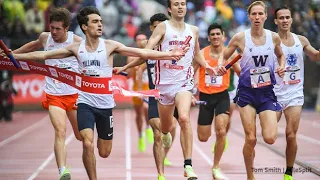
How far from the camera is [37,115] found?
33188 millimetres

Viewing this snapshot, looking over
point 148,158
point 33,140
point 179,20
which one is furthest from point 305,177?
point 33,140

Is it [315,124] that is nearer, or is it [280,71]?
[280,71]

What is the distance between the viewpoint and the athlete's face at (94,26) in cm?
1280

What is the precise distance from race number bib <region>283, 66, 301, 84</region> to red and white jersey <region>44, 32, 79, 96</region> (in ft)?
10.9

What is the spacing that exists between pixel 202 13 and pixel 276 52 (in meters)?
20.7

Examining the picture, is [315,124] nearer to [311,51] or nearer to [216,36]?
[216,36]

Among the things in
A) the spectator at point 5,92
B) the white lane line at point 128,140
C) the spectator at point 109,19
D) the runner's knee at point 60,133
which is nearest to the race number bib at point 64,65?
the runner's knee at point 60,133

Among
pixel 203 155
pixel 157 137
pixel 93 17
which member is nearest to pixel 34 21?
pixel 203 155

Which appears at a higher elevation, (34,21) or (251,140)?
(34,21)

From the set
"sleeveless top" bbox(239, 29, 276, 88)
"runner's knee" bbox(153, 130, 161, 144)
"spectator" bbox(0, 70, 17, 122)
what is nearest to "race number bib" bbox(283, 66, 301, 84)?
"sleeveless top" bbox(239, 29, 276, 88)

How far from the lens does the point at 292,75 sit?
14742mm

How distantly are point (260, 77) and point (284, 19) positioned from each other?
1406 millimetres

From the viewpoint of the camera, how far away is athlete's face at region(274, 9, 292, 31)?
14.5m

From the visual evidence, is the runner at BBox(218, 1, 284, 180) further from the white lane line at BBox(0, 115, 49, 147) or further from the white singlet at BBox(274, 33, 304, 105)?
the white lane line at BBox(0, 115, 49, 147)
